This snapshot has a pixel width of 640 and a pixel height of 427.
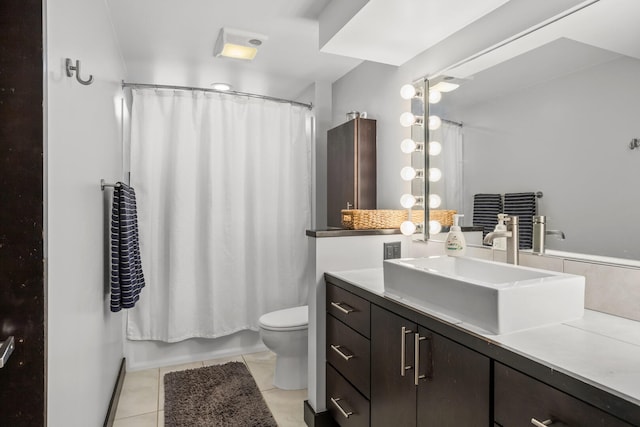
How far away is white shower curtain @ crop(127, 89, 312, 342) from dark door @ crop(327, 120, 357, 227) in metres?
0.29

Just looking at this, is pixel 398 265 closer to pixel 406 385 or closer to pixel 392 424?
pixel 406 385

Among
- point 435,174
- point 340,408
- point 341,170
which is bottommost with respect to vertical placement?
point 340,408

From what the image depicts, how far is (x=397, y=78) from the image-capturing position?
8.18 ft

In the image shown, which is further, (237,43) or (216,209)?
(216,209)

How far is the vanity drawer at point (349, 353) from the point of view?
165cm

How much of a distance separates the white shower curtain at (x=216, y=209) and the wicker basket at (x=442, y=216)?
4.54ft

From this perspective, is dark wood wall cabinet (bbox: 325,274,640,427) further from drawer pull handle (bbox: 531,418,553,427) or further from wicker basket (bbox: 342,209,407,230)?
wicker basket (bbox: 342,209,407,230)

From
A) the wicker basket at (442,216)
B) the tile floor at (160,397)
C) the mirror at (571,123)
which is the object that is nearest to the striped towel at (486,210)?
the mirror at (571,123)

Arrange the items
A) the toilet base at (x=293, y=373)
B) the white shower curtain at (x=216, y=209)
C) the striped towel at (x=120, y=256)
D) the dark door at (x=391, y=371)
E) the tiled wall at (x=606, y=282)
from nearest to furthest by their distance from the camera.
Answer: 1. the tiled wall at (x=606, y=282)
2. the dark door at (x=391, y=371)
3. the striped towel at (x=120, y=256)
4. the toilet base at (x=293, y=373)
5. the white shower curtain at (x=216, y=209)

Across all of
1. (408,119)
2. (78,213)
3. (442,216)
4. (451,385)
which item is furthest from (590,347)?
(78,213)

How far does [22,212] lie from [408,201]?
182 cm

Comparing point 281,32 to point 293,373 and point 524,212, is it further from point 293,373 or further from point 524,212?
point 293,373

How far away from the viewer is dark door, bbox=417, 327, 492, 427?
3.49 ft

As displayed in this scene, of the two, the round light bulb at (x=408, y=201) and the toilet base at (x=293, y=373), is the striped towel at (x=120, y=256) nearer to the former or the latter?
the toilet base at (x=293, y=373)
